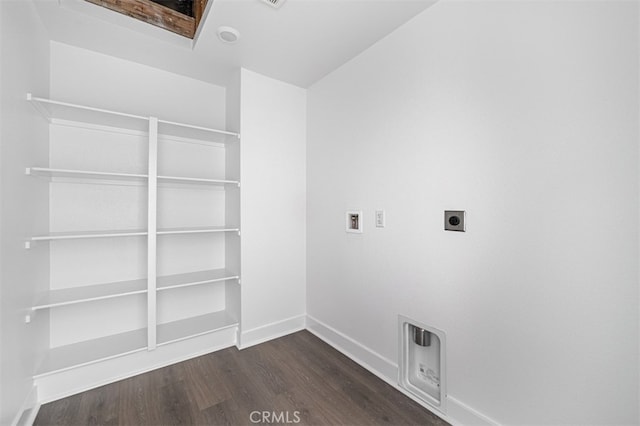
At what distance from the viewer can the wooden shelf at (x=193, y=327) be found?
205 cm

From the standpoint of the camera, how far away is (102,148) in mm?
2061

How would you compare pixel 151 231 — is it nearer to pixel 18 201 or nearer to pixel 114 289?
pixel 114 289

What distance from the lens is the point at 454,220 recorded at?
4.83 ft

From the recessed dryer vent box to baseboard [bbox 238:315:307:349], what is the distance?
1.09 meters

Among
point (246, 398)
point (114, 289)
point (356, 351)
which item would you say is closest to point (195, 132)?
point (114, 289)

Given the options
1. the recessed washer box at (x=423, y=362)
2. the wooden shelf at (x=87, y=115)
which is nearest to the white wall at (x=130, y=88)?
the wooden shelf at (x=87, y=115)

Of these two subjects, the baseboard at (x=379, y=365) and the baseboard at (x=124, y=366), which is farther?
the baseboard at (x=124, y=366)

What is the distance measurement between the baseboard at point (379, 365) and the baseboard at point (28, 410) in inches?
72.5

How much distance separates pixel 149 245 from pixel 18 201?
0.69 m

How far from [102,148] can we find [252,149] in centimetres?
110

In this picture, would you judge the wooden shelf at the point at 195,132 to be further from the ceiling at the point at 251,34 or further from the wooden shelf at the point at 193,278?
the wooden shelf at the point at 193,278

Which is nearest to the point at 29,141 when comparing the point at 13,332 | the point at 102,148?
the point at 102,148

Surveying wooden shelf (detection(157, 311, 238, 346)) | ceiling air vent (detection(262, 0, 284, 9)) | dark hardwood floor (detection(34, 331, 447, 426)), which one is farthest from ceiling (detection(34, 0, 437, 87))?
dark hardwood floor (detection(34, 331, 447, 426))

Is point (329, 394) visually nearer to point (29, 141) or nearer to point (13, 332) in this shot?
point (13, 332)
